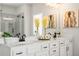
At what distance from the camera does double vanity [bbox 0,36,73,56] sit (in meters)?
1.71

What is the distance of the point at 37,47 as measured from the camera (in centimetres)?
189

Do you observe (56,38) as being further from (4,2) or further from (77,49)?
(4,2)

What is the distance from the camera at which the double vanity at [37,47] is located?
1.71 metres

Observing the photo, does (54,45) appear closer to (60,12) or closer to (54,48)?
(54,48)

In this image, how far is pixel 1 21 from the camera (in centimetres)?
176

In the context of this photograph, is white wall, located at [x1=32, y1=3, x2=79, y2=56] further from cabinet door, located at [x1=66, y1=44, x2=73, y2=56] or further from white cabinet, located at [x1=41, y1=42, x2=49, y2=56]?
white cabinet, located at [x1=41, y1=42, x2=49, y2=56]

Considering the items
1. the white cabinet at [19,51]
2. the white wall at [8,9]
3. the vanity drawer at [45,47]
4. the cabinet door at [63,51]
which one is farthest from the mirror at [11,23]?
the cabinet door at [63,51]

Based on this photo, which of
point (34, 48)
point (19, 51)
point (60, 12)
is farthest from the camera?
point (60, 12)

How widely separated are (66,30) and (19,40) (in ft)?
2.33

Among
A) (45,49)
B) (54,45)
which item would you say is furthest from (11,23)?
(54,45)

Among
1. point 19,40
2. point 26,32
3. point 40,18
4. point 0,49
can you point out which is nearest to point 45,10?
point 40,18

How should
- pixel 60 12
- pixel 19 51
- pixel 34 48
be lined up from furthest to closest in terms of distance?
1. pixel 60 12
2. pixel 34 48
3. pixel 19 51

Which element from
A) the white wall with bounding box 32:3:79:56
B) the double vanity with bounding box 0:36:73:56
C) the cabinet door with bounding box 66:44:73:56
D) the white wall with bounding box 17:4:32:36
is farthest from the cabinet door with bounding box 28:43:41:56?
the cabinet door with bounding box 66:44:73:56

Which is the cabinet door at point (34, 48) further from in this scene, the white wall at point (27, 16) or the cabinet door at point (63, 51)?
the cabinet door at point (63, 51)
